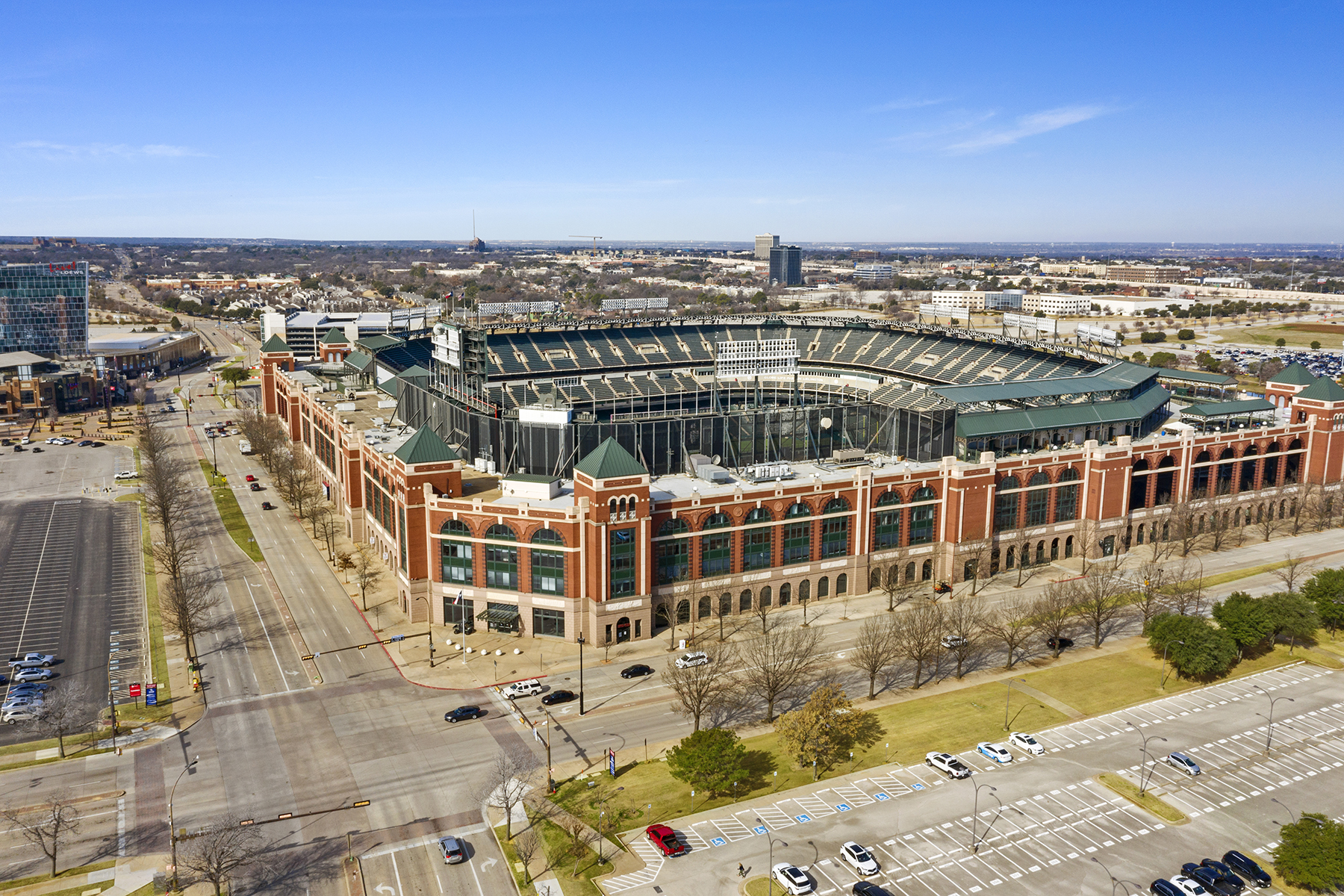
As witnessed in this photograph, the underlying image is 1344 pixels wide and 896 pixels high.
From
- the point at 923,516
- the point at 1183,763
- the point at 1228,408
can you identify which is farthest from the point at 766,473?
the point at 1228,408

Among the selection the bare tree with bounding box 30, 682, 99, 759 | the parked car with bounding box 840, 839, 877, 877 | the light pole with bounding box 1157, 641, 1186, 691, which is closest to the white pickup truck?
the bare tree with bounding box 30, 682, 99, 759

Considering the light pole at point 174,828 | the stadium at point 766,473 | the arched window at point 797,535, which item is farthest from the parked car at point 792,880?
the arched window at point 797,535

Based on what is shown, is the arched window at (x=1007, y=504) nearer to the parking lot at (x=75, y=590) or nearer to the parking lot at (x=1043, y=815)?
the parking lot at (x=1043, y=815)

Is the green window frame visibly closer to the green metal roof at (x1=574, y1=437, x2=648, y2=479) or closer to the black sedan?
the green metal roof at (x1=574, y1=437, x2=648, y2=479)

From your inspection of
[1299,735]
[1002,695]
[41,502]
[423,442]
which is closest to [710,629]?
[1002,695]

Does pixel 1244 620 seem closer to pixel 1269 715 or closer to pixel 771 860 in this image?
pixel 1269 715

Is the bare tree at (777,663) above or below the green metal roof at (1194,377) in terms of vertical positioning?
below
